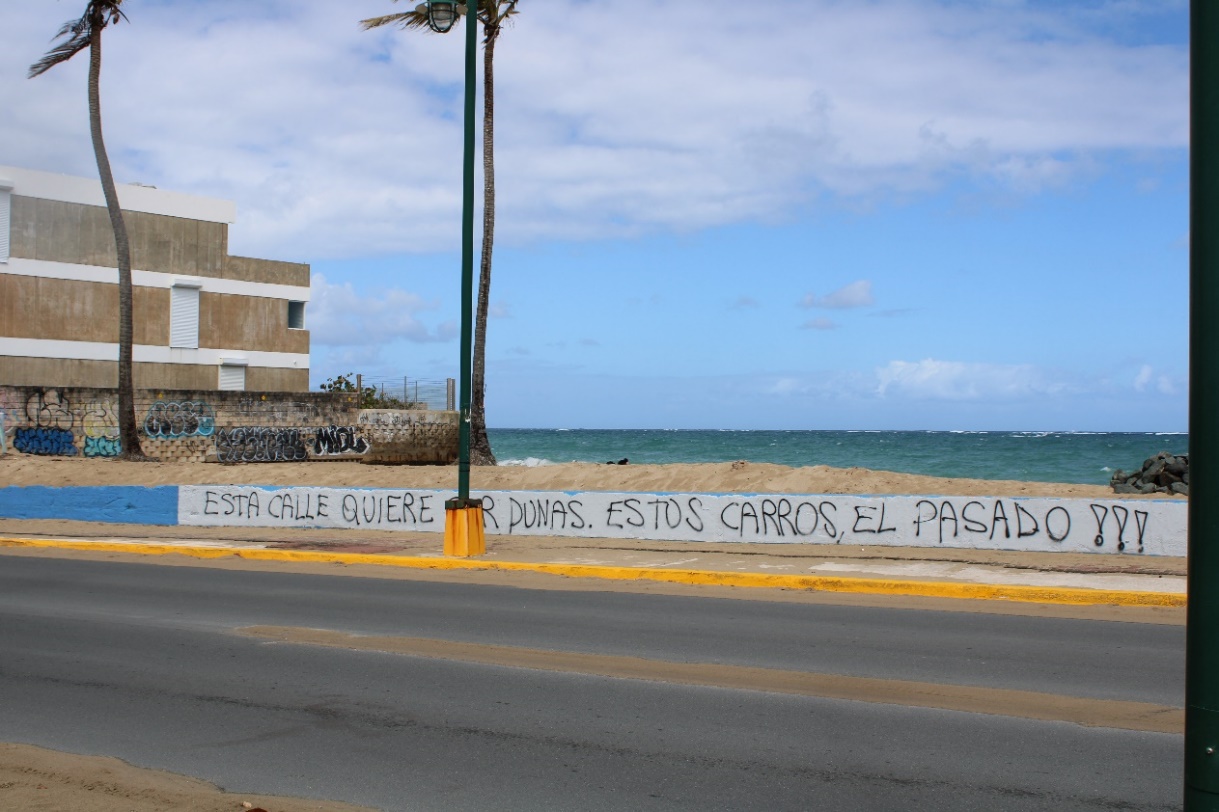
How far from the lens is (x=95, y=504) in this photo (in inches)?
877

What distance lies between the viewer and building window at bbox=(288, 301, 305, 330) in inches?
1955

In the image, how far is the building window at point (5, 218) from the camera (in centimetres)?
3972

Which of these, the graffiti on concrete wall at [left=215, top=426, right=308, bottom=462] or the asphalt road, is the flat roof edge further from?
the asphalt road

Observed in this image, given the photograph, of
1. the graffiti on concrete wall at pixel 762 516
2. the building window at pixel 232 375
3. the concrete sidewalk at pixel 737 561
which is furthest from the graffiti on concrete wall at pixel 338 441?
the concrete sidewalk at pixel 737 561

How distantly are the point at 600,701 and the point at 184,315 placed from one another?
42.1 metres

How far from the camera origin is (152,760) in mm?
6156

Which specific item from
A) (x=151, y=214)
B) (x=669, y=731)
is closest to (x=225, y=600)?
(x=669, y=731)

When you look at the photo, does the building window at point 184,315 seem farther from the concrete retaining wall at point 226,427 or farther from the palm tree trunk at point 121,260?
the palm tree trunk at point 121,260

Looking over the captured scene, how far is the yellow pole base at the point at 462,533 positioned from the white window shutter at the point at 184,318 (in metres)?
33.3

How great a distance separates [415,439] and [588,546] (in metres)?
15.6

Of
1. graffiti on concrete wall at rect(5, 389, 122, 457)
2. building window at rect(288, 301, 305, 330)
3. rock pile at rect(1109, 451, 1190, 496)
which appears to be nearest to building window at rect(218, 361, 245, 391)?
building window at rect(288, 301, 305, 330)

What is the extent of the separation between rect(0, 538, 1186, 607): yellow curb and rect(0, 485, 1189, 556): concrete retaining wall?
6.98ft

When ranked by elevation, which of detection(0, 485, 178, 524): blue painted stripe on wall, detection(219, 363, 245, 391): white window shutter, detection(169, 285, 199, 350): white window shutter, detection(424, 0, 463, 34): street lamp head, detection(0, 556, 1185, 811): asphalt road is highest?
detection(424, 0, 463, 34): street lamp head

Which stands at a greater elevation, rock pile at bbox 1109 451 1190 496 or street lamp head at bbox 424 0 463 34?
street lamp head at bbox 424 0 463 34
